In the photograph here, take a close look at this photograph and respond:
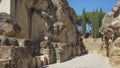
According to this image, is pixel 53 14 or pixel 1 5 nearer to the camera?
pixel 1 5

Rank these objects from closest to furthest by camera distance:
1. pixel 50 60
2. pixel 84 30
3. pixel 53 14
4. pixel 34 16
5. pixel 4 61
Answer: pixel 4 61 → pixel 50 60 → pixel 34 16 → pixel 53 14 → pixel 84 30

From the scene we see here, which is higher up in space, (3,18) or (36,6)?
(36,6)

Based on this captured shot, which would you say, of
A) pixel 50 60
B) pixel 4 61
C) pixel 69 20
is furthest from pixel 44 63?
pixel 69 20

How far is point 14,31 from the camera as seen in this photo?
14.6 metres

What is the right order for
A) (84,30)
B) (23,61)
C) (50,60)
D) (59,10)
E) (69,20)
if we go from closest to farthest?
(23,61) < (50,60) < (59,10) < (69,20) < (84,30)

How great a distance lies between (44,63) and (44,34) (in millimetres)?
6996

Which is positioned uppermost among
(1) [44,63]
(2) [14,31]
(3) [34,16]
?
(3) [34,16]

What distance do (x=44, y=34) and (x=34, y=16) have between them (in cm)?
256

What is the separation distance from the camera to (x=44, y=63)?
63.0 feet

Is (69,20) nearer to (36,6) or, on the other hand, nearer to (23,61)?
(36,6)

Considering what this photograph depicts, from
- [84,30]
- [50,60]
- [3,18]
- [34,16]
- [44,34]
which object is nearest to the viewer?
[3,18]

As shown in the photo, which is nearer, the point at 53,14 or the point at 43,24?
the point at 43,24

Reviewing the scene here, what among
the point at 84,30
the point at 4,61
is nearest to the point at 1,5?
the point at 4,61

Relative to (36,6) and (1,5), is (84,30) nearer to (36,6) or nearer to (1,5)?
(36,6)
